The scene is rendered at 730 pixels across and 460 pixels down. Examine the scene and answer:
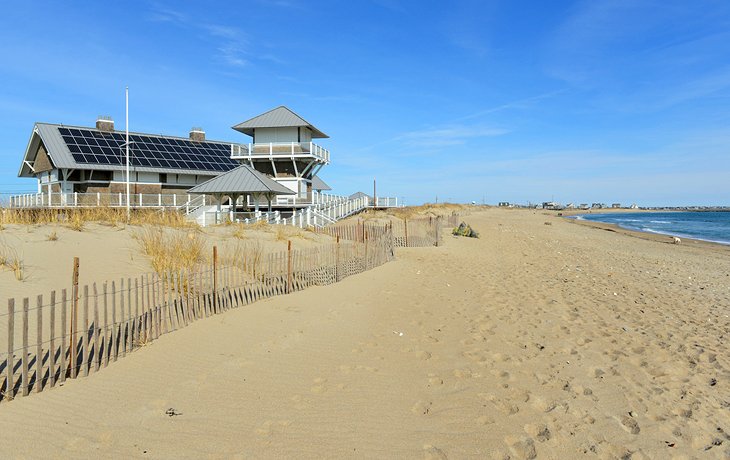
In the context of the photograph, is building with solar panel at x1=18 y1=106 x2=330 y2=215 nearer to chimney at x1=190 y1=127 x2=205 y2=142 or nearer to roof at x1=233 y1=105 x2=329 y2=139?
roof at x1=233 y1=105 x2=329 y2=139

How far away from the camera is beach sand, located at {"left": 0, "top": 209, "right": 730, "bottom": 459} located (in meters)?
4.20

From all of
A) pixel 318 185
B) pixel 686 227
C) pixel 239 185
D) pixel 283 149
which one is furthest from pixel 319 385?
pixel 686 227

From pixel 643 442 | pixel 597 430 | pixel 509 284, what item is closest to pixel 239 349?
pixel 597 430

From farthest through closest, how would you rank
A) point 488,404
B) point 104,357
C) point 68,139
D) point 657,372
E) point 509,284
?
point 68,139, point 509,284, point 657,372, point 104,357, point 488,404

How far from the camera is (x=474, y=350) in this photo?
695 centimetres

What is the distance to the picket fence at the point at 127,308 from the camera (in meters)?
4.99

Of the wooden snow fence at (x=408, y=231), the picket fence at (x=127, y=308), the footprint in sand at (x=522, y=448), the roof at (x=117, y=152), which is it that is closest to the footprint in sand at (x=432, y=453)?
the footprint in sand at (x=522, y=448)

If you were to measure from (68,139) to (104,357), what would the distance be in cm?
3506

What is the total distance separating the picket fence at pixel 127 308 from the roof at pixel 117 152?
27298mm

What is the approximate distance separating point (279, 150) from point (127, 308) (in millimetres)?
27629

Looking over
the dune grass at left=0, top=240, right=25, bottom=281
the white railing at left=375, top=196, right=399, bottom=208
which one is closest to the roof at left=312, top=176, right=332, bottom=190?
the white railing at left=375, top=196, right=399, bottom=208

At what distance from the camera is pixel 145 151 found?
119 feet

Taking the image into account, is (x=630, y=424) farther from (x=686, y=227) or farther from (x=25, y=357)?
(x=686, y=227)

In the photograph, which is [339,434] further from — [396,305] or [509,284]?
[509,284]
